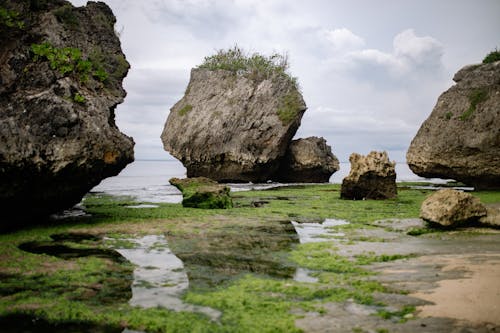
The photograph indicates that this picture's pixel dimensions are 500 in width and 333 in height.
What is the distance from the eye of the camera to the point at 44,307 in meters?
6.32

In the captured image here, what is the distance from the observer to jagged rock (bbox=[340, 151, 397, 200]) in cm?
2320

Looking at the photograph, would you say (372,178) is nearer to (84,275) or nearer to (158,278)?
(158,278)

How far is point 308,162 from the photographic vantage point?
136 feet

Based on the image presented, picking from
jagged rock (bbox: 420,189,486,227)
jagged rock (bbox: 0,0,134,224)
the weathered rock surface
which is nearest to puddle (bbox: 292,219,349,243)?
jagged rock (bbox: 420,189,486,227)

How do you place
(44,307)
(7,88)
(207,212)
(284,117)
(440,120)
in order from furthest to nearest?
(284,117)
(440,120)
(207,212)
(7,88)
(44,307)

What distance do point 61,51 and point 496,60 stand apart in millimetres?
24837

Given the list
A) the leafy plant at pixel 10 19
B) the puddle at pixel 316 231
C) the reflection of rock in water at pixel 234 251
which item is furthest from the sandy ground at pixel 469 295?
the leafy plant at pixel 10 19

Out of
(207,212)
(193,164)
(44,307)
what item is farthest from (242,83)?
(44,307)

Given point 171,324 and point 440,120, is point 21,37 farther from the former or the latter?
point 440,120

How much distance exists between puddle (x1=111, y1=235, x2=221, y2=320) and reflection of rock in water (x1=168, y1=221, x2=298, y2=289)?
9.3 inches

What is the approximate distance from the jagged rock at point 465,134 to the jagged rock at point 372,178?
4321 mm

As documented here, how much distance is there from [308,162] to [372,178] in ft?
58.9

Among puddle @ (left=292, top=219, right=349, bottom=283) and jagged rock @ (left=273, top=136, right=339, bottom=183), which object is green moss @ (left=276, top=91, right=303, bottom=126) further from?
puddle @ (left=292, top=219, right=349, bottom=283)

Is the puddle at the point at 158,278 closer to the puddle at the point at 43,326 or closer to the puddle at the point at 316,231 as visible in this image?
the puddle at the point at 43,326
